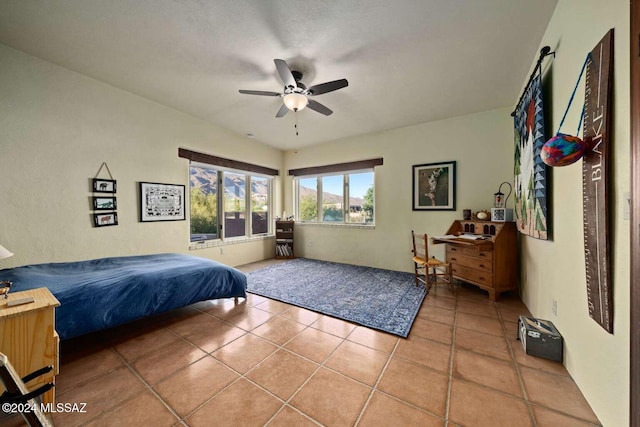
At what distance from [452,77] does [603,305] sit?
2545 mm

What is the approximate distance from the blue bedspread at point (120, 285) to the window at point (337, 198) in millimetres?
2848

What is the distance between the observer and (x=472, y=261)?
3.08 m

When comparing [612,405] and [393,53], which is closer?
[612,405]

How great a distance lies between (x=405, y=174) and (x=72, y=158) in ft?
15.4

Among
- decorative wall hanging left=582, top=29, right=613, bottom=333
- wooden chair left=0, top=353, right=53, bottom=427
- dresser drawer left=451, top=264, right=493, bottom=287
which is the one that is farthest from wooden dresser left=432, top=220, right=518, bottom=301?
wooden chair left=0, top=353, right=53, bottom=427

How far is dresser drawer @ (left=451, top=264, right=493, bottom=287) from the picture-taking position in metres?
2.89

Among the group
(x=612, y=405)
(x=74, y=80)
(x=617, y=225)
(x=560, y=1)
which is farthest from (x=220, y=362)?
(x=560, y=1)

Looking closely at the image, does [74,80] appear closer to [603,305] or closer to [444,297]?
[603,305]

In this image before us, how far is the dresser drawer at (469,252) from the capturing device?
2.90 meters

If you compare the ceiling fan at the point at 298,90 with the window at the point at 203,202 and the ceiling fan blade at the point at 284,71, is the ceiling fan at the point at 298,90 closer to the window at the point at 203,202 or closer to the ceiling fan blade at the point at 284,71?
the ceiling fan blade at the point at 284,71

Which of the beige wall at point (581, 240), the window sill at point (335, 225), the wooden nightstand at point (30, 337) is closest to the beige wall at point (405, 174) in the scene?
the window sill at point (335, 225)

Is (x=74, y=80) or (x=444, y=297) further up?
(x=74, y=80)

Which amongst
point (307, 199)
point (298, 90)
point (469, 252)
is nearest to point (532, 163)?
point (469, 252)

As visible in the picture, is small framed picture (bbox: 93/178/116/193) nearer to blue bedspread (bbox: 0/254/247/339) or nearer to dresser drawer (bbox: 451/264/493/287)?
blue bedspread (bbox: 0/254/247/339)
